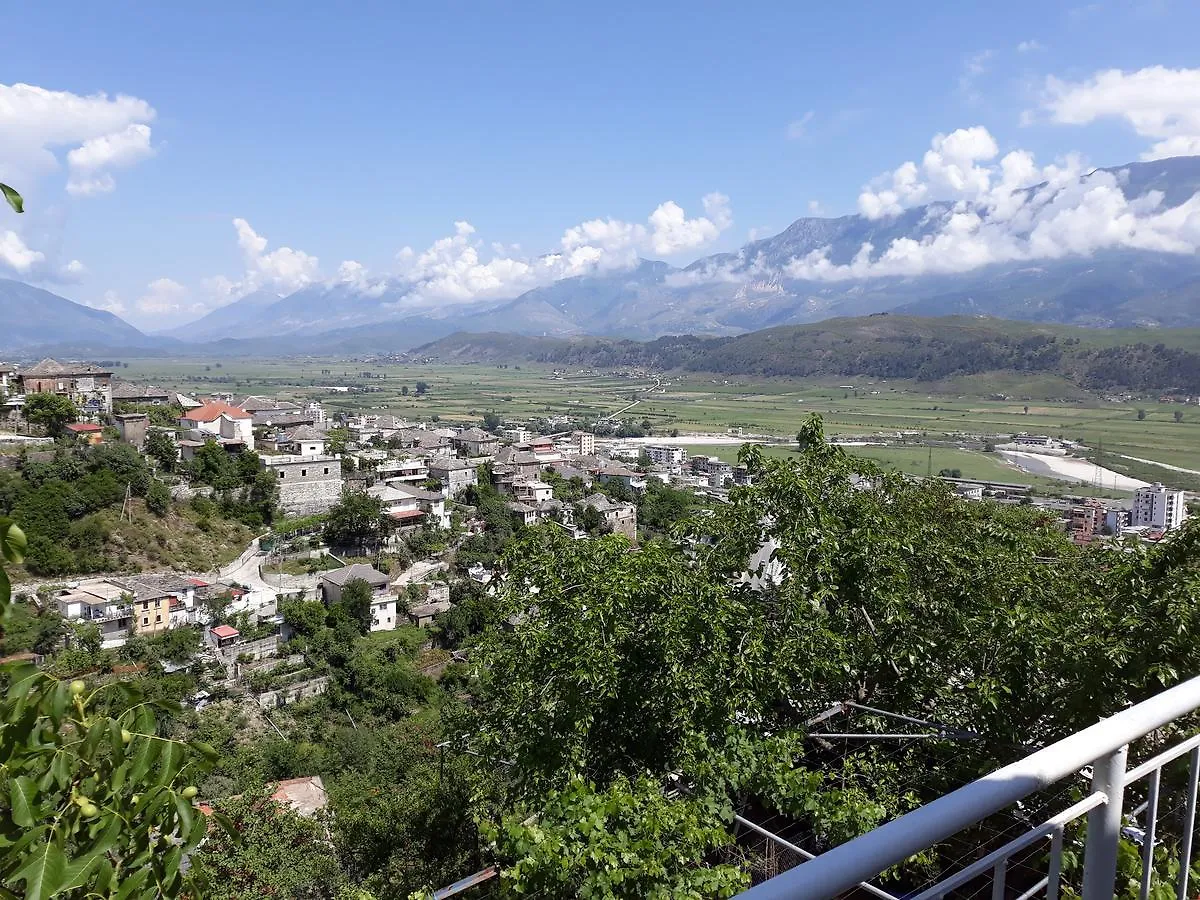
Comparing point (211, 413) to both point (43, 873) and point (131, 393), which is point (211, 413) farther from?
point (43, 873)

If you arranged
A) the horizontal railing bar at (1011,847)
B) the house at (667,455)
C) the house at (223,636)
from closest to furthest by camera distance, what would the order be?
the horizontal railing bar at (1011,847), the house at (223,636), the house at (667,455)

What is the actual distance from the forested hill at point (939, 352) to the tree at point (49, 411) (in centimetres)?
8234

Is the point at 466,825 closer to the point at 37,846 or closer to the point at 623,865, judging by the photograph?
the point at 623,865

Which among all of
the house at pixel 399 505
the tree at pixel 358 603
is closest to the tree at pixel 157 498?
the tree at pixel 358 603

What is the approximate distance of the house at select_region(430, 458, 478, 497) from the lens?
30328 millimetres

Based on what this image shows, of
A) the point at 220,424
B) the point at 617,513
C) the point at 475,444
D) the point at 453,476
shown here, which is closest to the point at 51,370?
the point at 220,424

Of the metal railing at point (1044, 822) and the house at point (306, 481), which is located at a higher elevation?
the metal railing at point (1044, 822)

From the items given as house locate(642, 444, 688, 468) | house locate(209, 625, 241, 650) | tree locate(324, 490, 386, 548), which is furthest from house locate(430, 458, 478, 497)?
house locate(642, 444, 688, 468)

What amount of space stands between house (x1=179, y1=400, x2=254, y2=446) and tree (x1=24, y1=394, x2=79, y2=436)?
16.3 ft

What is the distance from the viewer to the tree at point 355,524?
23.2 metres

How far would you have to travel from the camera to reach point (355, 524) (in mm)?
23312

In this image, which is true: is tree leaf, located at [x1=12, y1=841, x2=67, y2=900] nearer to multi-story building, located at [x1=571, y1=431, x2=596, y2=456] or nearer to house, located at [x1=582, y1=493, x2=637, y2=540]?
house, located at [x1=582, y1=493, x2=637, y2=540]

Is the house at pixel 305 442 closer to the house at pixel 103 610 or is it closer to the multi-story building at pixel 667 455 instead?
the house at pixel 103 610

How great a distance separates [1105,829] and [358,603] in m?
20.0
